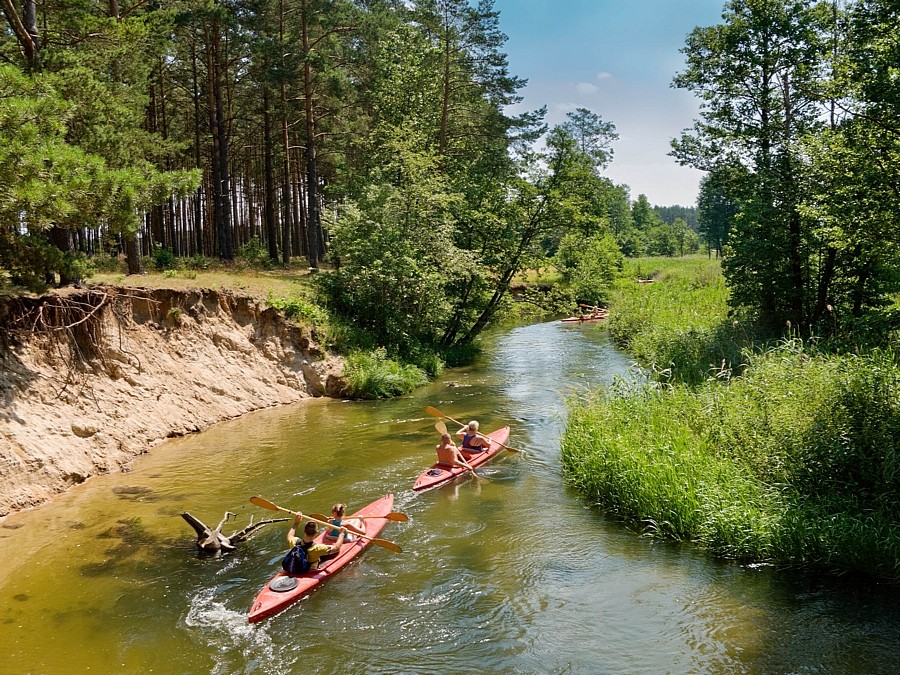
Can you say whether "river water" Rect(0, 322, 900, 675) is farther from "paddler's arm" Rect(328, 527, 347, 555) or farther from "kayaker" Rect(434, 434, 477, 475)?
"kayaker" Rect(434, 434, 477, 475)

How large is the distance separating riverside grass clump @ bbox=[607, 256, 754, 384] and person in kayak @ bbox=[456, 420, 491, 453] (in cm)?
368

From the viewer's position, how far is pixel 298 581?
7258 mm

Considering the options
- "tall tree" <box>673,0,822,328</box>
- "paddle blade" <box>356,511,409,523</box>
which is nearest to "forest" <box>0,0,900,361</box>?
"tall tree" <box>673,0,822,328</box>

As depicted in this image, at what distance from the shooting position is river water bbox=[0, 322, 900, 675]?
596 cm

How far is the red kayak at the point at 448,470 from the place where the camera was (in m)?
10.5

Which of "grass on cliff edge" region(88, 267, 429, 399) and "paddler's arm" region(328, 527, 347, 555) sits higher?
"grass on cliff edge" region(88, 267, 429, 399)

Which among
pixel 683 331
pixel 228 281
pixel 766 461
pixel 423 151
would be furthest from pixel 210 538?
pixel 423 151

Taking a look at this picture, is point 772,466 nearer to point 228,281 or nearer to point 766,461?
point 766,461

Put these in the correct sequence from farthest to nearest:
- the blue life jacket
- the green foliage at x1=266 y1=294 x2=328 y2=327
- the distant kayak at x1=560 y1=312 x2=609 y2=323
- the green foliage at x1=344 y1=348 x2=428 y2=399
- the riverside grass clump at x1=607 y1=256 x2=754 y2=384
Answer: the distant kayak at x1=560 y1=312 x2=609 y2=323 < the green foliage at x1=266 y1=294 x2=328 y2=327 < the green foliage at x1=344 y1=348 x2=428 y2=399 < the riverside grass clump at x1=607 y1=256 x2=754 y2=384 < the blue life jacket

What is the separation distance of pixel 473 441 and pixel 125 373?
740cm

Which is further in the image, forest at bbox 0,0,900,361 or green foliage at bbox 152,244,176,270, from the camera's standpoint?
green foliage at bbox 152,244,176,270

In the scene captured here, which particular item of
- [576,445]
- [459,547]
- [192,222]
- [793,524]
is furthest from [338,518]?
[192,222]

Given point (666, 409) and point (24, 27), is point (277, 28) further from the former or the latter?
point (666, 409)

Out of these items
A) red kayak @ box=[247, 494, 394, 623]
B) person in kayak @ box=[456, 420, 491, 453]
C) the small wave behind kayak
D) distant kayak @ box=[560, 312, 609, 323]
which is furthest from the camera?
distant kayak @ box=[560, 312, 609, 323]
